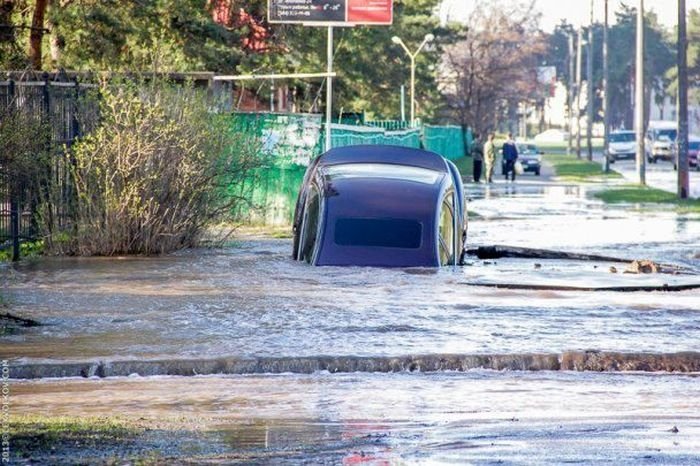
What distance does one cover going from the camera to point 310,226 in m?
20.7

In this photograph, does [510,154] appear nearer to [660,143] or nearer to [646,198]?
[646,198]

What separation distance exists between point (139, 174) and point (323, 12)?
40.7 ft

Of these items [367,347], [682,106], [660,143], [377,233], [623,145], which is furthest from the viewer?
[623,145]

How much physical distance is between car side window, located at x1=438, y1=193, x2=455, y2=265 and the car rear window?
371 millimetres

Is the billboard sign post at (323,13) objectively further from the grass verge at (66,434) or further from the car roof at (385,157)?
the grass verge at (66,434)

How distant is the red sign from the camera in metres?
34.4

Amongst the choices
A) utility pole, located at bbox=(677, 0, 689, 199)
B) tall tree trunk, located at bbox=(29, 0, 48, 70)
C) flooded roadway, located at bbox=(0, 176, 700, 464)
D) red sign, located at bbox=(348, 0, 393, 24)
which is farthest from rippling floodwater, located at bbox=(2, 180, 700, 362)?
utility pole, located at bbox=(677, 0, 689, 199)

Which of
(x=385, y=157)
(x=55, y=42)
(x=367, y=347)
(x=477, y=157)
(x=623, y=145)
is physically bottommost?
(x=623, y=145)

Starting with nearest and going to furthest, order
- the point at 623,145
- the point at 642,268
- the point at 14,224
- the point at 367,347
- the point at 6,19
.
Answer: the point at 367,347, the point at 642,268, the point at 14,224, the point at 6,19, the point at 623,145

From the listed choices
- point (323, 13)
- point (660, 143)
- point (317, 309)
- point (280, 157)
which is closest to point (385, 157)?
point (317, 309)

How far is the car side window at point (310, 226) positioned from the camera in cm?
2036

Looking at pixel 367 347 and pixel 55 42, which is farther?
pixel 55 42

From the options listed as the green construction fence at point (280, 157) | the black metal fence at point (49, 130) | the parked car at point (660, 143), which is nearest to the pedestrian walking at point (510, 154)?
the parked car at point (660, 143)

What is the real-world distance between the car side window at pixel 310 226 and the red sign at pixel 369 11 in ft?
44.4
